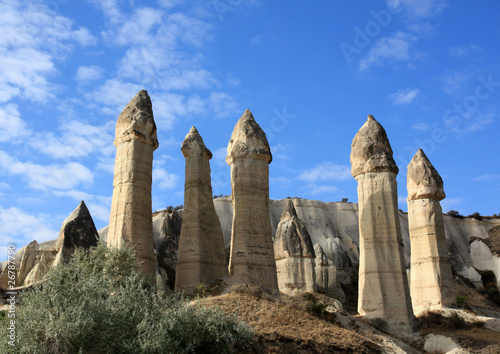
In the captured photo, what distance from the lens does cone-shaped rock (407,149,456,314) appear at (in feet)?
82.0

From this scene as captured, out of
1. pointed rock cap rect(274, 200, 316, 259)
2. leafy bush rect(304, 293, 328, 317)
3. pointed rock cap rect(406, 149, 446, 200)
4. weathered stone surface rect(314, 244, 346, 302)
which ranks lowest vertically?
leafy bush rect(304, 293, 328, 317)

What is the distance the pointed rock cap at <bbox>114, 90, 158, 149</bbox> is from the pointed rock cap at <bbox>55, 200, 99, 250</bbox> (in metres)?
7.17

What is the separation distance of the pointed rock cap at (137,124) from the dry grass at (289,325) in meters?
5.63

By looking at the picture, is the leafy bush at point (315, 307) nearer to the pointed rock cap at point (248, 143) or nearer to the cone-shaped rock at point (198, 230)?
the cone-shaped rock at point (198, 230)

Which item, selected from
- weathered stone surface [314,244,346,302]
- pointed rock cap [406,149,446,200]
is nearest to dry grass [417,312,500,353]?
pointed rock cap [406,149,446,200]

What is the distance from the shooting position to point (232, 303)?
54.9 ft

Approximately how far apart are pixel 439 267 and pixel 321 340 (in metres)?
11.3

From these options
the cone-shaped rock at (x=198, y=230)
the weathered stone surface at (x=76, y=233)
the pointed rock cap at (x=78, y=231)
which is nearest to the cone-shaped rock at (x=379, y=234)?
the cone-shaped rock at (x=198, y=230)

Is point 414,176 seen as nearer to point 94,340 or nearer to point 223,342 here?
point 223,342

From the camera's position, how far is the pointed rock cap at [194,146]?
2119cm

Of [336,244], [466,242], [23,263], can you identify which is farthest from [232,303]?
[466,242]

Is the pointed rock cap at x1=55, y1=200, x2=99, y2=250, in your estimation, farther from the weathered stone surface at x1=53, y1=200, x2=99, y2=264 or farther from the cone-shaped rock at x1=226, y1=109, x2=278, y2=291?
the cone-shaped rock at x1=226, y1=109, x2=278, y2=291

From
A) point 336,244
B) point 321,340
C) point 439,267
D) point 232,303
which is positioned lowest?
point 321,340

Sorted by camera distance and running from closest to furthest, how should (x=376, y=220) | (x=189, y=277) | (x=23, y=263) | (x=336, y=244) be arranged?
(x=189, y=277)
(x=376, y=220)
(x=23, y=263)
(x=336, y=244)
